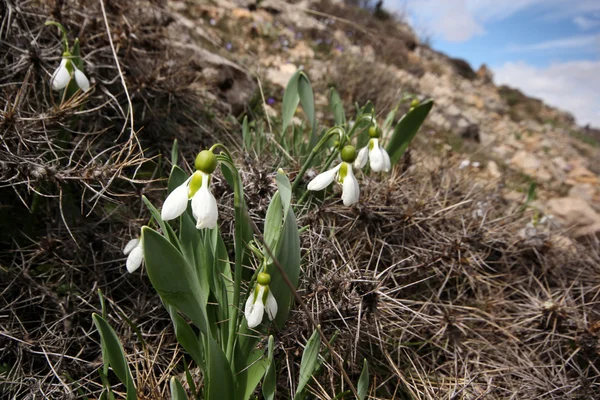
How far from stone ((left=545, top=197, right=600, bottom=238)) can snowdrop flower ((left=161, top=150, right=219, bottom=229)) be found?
3367mm

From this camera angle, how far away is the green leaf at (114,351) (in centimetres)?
131

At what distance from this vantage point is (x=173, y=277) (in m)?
1.34

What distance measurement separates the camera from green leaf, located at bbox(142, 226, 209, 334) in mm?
1255

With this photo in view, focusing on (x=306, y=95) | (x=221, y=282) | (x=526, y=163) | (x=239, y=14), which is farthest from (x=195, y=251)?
(x=526, y=163)

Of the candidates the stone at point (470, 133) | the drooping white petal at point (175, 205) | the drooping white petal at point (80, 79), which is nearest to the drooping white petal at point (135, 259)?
the drooping white petal at point (175, 205)

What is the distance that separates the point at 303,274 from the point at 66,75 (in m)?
1.46

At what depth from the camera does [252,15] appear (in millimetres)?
5727

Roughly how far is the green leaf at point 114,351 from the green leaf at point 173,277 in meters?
0.21

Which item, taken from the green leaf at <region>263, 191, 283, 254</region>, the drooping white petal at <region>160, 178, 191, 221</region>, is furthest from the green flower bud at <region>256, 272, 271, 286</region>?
the drooping white petal at <region>160, 178, 191, 221</region>

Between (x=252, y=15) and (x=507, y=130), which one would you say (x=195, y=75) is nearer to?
(x=252, y=15)

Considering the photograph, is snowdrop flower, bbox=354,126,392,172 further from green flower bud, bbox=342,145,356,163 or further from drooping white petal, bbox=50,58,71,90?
drooping white petal, bbox=50,58,71,90

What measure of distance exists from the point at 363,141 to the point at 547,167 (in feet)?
16.6

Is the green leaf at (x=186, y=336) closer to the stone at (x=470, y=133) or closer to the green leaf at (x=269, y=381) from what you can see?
the green leaf at (x=269, y=381)

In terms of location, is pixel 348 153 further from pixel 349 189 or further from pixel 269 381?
pixel 269 381
